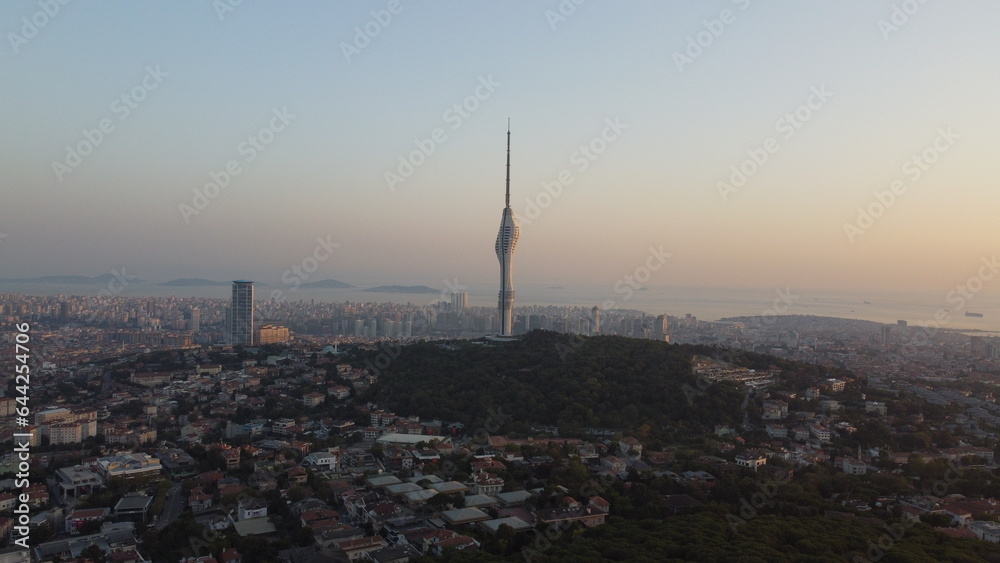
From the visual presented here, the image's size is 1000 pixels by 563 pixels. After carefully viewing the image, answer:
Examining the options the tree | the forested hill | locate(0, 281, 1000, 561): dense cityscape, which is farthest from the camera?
the forested hill

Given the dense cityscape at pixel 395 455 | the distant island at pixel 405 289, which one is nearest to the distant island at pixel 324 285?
the distant island at pixel 405 289

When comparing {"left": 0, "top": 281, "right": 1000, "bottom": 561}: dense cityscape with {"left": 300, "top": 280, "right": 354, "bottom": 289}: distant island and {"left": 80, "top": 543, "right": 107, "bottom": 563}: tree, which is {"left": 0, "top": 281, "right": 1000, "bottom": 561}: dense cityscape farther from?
{"left": 300, "top": 280, "right": 354, "bottom": 289}: distant island

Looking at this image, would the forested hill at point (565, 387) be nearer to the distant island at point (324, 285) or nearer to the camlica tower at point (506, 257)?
the camlica tower at point (506, 257)

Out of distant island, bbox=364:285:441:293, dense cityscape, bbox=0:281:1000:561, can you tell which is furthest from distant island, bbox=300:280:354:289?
dense cityscape, bbox=0:281:1000:561

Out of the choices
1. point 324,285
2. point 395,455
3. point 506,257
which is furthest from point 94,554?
point 324,285

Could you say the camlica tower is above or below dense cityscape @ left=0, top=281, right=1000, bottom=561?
above

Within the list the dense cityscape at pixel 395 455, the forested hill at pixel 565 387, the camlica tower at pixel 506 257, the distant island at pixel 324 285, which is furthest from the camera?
the distant island at pixel 324 285

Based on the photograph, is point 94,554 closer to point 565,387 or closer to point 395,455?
point 395,455

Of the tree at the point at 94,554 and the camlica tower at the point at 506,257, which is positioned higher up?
the camlica tower at the point at 506,257

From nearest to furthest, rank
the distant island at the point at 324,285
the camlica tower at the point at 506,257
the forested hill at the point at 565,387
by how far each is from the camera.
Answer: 1. the forested hill at the point at 565,387
2. the camlica tower at the point at 506,257
3. the distant island at the point at 324,285
